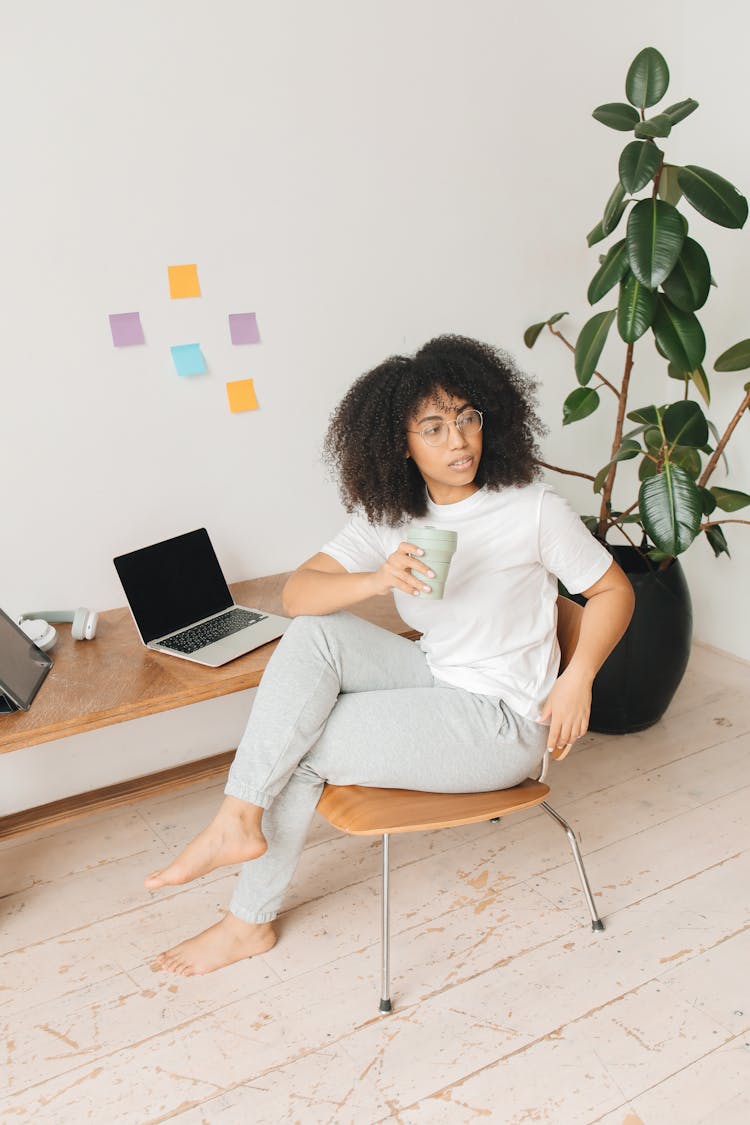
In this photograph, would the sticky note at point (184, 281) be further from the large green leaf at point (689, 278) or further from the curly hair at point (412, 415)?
the large green leaf at point (689, 278)

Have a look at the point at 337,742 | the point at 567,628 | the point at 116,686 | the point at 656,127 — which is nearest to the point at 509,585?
the point at 567,628

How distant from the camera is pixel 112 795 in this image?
2.38 metres

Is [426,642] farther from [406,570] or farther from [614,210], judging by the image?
[614,210]

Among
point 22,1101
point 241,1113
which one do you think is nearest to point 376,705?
point 241,1113

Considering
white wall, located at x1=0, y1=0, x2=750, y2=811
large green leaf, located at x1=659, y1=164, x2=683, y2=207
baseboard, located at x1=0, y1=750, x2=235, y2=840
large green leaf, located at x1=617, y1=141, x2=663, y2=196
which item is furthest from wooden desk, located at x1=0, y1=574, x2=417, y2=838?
large green leaf, located at x1=659, y1=164, x2=683, y2=207

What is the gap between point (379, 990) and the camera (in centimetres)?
176

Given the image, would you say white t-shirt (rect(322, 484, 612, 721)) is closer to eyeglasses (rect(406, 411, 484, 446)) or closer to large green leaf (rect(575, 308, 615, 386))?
eyeglasses (rect(406, 411, 484, 446))

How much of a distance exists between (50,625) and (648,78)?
75.6 inches

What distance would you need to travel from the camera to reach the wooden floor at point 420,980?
60.3 inches

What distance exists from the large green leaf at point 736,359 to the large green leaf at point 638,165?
0.54 meters

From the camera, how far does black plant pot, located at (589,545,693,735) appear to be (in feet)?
8.35

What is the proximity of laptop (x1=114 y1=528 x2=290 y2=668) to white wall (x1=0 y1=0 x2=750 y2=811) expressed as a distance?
16cm

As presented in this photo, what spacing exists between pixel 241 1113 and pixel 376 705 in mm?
701

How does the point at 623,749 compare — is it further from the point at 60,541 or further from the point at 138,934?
the point at 60,541
